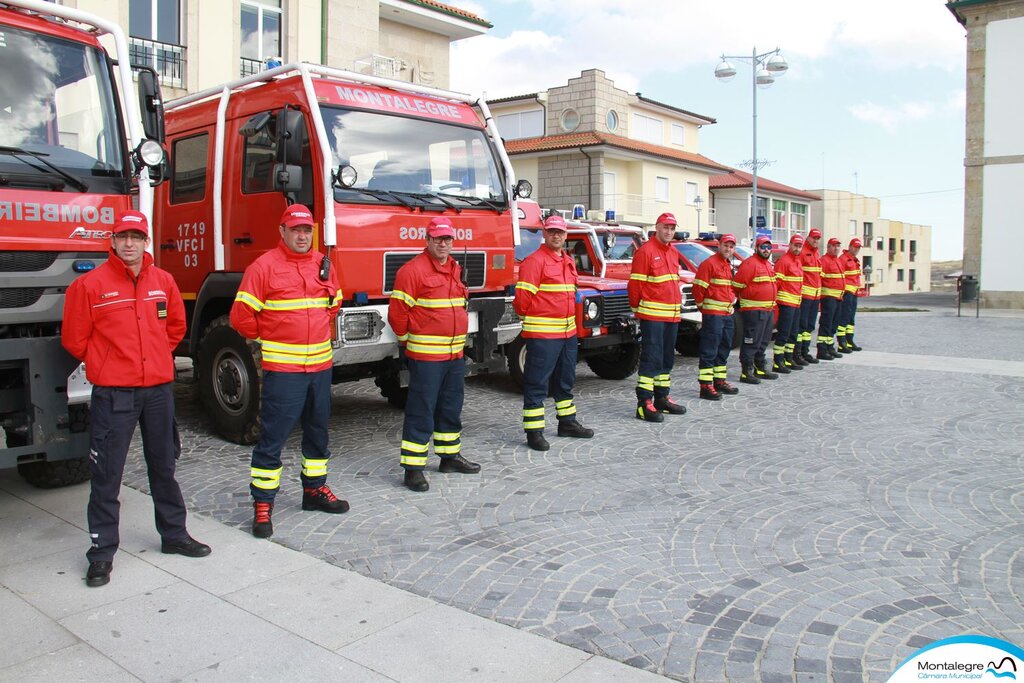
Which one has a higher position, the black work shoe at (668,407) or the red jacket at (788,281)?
the red jacket at (788,281)

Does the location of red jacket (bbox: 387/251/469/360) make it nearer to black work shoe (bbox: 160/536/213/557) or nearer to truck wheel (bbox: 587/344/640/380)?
black work shoe (bbox: 160/536/213/557)

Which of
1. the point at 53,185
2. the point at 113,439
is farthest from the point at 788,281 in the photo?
the point at 113,439

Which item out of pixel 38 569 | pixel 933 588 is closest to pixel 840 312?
pixel 933 588

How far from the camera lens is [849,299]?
550 inches

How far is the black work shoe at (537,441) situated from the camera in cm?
712

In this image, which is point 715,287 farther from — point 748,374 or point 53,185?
point 53,185

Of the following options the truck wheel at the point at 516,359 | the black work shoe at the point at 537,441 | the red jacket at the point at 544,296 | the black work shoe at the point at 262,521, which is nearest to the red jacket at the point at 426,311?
the red jacket at the point at 544,296

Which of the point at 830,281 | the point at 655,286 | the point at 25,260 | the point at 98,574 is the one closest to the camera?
the point at 98,574

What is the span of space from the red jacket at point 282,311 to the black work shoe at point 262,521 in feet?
2.64

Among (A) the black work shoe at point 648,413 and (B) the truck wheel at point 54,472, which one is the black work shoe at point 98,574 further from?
(A) the black work shoe at point 648,413

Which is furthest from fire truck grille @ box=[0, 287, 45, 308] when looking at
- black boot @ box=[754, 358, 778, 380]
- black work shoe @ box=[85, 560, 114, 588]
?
black boot @ box=[754, 358, 778, 380]

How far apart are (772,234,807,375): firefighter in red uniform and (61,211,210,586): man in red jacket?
888 centimetres

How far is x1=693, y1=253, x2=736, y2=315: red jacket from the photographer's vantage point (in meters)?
9.54

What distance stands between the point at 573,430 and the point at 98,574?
419cm
